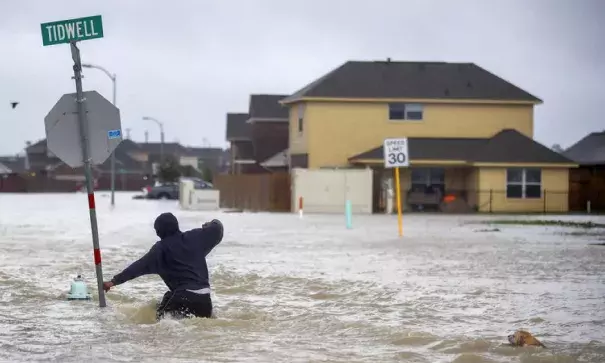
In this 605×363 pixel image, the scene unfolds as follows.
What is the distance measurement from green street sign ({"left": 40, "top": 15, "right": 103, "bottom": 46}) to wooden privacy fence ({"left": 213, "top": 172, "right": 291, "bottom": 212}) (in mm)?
40751

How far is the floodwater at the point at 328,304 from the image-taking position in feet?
37.2

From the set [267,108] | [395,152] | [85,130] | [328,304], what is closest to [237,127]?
[267,108]

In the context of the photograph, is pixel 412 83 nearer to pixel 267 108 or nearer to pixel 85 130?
pixel 267 108

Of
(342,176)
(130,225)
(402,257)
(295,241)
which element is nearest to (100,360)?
(402,257)

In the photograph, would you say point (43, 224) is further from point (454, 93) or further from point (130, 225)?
point (454, 93)

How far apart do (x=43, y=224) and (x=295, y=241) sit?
12411 millimetres

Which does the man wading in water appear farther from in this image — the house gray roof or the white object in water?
the house gray roof

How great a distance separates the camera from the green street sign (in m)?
13.5

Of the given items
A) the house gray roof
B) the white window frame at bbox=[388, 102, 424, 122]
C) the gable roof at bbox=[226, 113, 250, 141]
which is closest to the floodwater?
the house gray roof

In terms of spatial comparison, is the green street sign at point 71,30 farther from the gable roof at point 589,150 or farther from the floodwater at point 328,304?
the gable roof at point 589,150

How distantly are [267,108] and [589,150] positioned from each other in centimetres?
2164

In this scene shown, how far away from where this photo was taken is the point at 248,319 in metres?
13.8

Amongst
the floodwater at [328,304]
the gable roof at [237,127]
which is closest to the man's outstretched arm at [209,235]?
the floodwater at [328,304]

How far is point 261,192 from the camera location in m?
55.5
